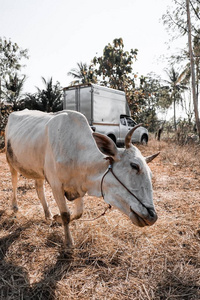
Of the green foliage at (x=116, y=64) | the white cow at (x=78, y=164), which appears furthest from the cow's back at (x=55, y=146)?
the green foliage at (x=116, y=64)

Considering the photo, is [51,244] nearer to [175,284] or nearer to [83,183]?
[83,183]

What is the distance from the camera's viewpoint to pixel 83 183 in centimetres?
254

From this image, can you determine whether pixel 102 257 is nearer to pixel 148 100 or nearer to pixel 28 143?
pixel 28 143

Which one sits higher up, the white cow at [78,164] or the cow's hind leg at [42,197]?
the white cow at [78,164]

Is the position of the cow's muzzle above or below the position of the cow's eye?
below

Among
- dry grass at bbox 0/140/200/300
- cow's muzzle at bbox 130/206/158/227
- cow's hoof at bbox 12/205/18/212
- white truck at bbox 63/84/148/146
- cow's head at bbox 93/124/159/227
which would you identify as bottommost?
dry grass at bbox 0/140/200/300

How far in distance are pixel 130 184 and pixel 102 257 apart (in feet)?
3.50

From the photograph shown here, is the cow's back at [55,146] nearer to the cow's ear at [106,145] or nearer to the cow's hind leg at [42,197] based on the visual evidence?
the cow's ear at [106,145]

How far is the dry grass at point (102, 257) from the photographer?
6.97 ft

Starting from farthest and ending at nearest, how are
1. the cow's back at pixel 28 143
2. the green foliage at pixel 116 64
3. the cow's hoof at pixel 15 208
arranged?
the green foliage at pixel 116 64 < the cow's hoof at pixel 15 208 < the cow's back at pixel 28 143

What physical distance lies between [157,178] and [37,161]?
400 centimetres

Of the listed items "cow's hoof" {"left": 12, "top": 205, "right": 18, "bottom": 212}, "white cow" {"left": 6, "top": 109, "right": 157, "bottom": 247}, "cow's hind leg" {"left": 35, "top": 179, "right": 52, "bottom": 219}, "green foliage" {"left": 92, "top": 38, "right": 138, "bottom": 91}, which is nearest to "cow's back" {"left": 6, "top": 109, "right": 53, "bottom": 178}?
"white cow" {"left": 6, "top": 109, "right": 157, "bottom": 247}

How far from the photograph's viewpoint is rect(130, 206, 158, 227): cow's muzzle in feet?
6.20

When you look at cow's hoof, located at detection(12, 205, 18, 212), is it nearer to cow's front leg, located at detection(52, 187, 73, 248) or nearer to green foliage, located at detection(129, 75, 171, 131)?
cow's front leg, located at detection(52, 187, 73, 248)
